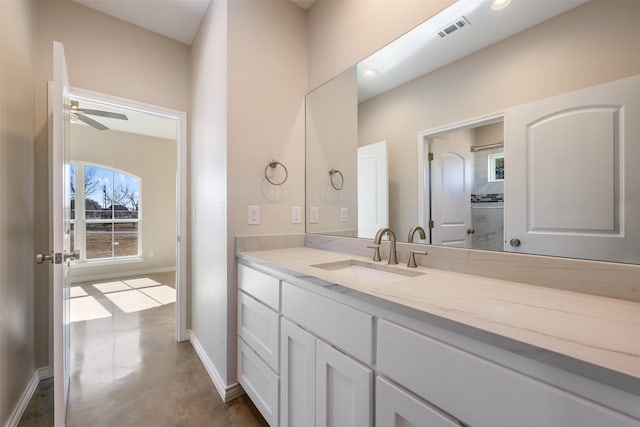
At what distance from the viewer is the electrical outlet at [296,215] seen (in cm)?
198

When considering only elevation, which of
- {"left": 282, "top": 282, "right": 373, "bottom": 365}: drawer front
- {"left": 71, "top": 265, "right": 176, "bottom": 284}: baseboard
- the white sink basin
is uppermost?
the white sink basin

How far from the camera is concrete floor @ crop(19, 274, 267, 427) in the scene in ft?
5.08

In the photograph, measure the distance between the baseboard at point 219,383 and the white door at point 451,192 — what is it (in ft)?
4.95

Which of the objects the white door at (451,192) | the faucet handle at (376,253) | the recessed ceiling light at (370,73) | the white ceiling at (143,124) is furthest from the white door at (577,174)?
the white ceiling at (143,124)

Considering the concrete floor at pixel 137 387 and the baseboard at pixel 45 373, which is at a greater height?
the baseboard at pixel 45 373

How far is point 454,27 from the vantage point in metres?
1.26

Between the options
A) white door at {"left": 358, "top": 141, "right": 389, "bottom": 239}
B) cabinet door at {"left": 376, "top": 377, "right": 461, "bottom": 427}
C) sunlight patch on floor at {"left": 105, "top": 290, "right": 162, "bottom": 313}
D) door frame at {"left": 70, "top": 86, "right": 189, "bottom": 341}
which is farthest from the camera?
sunlight patch on floor at {"left": 105, "top": 290, "right": 162, "bottom": 313}

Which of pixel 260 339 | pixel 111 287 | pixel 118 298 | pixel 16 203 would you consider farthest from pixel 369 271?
pixel 111 287

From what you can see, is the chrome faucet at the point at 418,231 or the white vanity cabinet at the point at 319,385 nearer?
the white vanity cabinet at the point at 319,385

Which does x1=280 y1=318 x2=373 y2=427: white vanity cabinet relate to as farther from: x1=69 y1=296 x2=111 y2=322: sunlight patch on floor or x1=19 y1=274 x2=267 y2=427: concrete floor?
x1=69 y1=296 x2=111 y2=322: sunlight patch on floor

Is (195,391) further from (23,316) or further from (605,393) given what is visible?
(605,393)

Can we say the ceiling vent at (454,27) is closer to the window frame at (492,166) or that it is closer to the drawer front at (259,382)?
the window frame at (492,166)

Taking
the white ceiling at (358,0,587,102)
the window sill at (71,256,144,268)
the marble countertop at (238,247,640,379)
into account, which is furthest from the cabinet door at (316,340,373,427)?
the window sill at (71,256,144,268)

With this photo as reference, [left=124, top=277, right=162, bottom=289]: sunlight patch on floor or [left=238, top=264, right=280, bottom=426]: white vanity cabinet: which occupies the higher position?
[left=238, top=264, right=280, bottom=426]: white vanity cabinet
